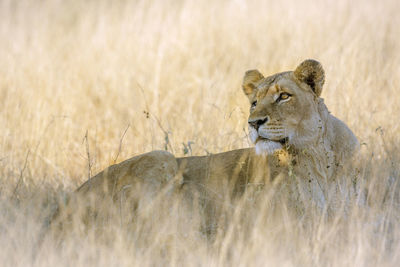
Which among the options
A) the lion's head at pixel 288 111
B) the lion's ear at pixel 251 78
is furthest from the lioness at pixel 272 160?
the lion's ear at pixel 251 78

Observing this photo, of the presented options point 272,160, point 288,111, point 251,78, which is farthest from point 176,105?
point 288,111

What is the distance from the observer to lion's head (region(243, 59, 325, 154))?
444cm

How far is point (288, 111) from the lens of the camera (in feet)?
14.8

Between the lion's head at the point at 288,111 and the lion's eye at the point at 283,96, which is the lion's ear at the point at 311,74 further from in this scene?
the lion's eye at the point at 283,96

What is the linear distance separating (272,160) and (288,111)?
1.31ft

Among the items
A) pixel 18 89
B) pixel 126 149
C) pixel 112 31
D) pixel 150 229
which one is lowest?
pixel 150 229

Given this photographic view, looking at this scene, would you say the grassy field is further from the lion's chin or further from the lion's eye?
the lion's eye

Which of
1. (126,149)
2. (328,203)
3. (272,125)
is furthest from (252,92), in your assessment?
(126,149)

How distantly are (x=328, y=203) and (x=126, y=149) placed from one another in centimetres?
280

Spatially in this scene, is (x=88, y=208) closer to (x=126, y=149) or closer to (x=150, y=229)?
(x=150, y=229)

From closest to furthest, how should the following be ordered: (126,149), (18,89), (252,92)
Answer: (252,92)
(126,149)
(18,89)

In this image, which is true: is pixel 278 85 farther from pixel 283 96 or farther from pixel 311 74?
pixel 311 74

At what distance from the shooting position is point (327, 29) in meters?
8.98

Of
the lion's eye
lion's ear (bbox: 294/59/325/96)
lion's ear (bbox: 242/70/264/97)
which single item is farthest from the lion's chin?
lion's ear (bbox: 242/70/264/97)
